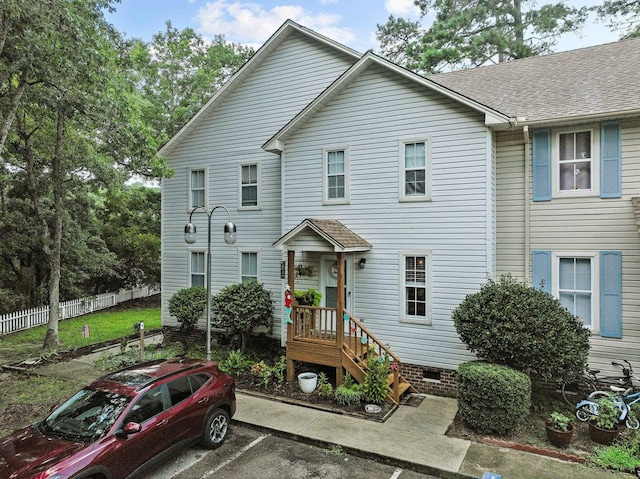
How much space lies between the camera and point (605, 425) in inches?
279

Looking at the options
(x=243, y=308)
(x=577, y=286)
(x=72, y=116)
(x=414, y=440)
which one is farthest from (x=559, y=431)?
(x=72, y=116)

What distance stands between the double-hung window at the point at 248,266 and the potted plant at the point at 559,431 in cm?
883

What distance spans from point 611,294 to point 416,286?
163 inches

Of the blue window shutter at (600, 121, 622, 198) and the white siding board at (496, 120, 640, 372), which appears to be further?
the blue window shutter at (600, 121, 622, 198)

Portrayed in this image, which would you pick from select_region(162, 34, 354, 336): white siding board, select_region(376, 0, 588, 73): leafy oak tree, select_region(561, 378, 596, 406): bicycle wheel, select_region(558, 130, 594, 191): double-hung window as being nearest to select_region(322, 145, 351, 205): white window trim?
select_region(162, 34, 354, 336): white siding board

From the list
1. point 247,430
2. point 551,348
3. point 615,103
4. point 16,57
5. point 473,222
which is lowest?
point 247,430

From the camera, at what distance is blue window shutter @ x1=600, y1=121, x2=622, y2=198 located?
8.89 metres

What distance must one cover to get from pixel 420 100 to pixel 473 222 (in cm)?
328

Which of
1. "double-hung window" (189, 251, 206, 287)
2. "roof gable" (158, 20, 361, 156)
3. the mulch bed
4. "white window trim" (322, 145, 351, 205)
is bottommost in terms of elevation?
the mulch bed

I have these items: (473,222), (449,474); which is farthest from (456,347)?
(449,474)

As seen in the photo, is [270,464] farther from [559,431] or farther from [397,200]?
[397,200]

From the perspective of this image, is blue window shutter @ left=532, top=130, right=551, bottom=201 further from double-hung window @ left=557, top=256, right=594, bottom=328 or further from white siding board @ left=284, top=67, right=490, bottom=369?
double-hung window @ left=557, top=256, right=594, bottom=328

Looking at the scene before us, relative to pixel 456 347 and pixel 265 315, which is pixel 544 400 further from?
pixel 265 315

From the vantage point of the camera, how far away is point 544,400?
8961mm
